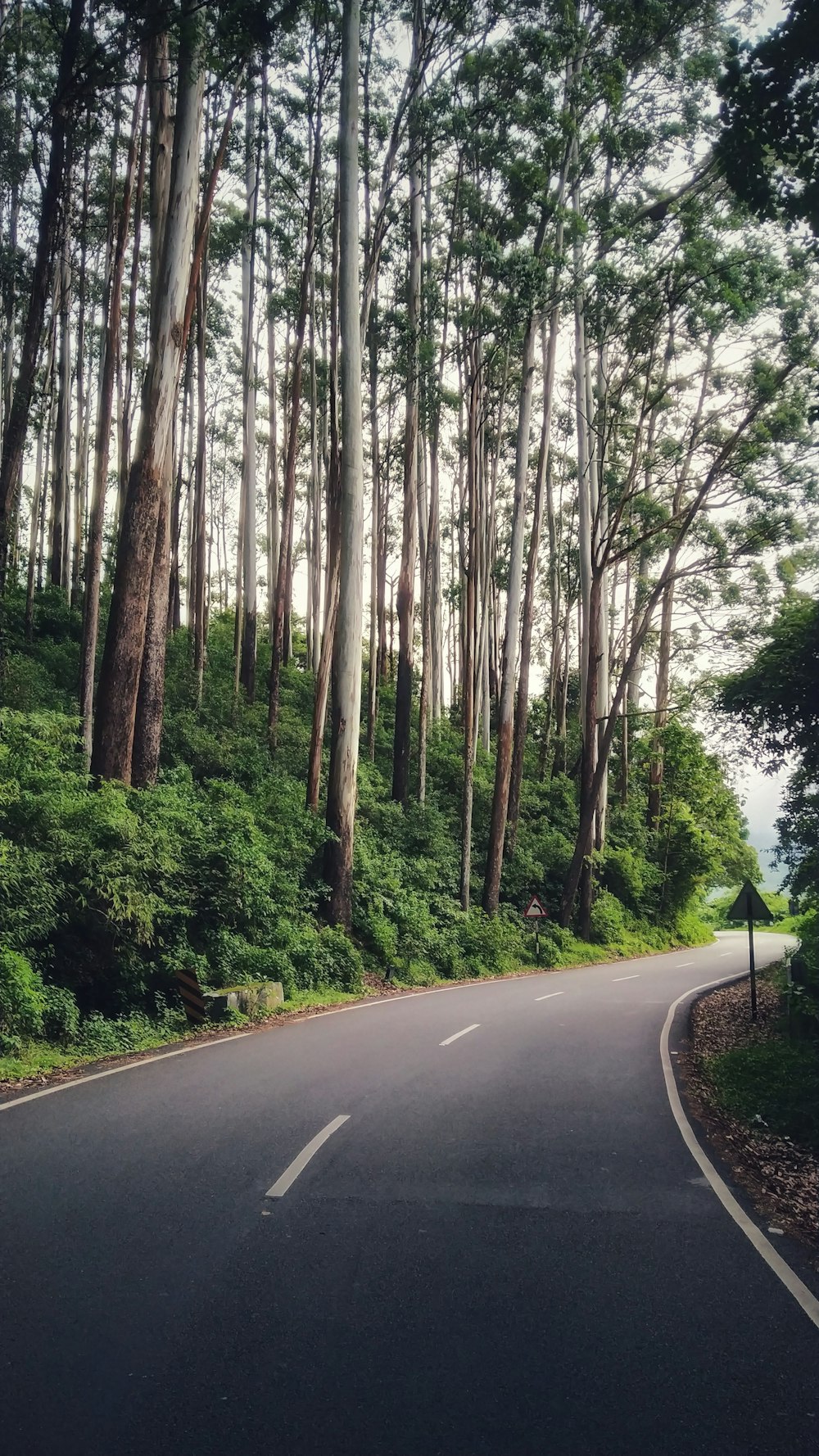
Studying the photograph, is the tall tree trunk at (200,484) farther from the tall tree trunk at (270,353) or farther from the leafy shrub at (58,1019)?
the leafy shrub at (58,1019)

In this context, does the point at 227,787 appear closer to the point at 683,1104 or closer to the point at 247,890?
the point at 247,890

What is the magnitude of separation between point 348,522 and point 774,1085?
12.3 m

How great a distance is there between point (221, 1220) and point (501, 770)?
19.8 meters

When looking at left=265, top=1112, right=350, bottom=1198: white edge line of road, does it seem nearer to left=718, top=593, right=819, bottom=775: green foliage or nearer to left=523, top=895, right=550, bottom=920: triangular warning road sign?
left=718, top=593, right=819, bottom=775: green foliage

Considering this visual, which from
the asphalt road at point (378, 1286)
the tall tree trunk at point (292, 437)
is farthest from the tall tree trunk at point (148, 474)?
the asphalt road at point (378, 1286)

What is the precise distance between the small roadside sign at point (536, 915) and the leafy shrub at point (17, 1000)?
16.5 meters

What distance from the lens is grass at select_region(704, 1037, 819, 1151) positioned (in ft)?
29.4

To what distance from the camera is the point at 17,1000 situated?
1026 cm

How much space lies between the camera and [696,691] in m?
31.8

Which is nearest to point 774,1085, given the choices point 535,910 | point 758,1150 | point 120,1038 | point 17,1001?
point 758,1150

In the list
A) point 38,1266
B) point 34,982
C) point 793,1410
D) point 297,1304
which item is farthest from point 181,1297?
point 34,982

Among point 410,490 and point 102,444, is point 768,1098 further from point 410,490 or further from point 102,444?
point 410,490

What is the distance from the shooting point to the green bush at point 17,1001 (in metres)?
10.2

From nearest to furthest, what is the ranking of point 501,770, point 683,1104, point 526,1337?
point 526,1337 → point 683,1104 → point 501,770
